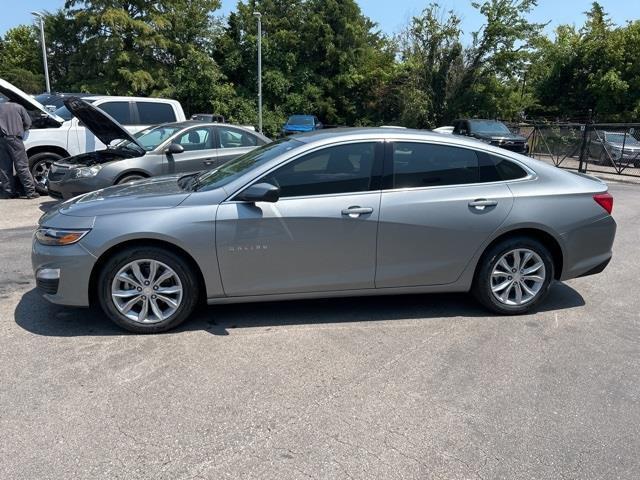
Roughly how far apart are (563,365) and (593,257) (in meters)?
1.38

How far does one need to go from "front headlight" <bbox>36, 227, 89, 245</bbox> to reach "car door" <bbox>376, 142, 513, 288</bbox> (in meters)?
2.29

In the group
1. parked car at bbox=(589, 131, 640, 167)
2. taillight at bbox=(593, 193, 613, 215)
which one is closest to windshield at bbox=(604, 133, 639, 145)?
parked car at bbox=(589, 131, 640, 167)

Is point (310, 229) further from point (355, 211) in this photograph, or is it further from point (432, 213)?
point (432, 213)

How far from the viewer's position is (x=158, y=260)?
3.93 meters

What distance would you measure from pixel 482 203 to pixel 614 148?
16698 mm

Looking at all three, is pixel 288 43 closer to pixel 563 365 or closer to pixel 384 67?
pixel 384 67

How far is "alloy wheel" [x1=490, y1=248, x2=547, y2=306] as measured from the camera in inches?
177

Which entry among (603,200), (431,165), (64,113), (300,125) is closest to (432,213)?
(431,165)

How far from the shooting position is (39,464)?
258cm

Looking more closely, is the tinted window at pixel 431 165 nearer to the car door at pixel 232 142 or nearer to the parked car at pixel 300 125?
the car door at pixel 232 142

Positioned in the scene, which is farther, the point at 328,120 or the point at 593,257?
the point at 328,120

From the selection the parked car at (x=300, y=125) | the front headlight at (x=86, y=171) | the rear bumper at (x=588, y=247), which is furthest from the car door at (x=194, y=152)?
the parked car at (x=300, y=125)

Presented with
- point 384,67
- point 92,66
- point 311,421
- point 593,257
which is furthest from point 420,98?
point 311,421

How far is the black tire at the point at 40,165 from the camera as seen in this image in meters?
9.92
